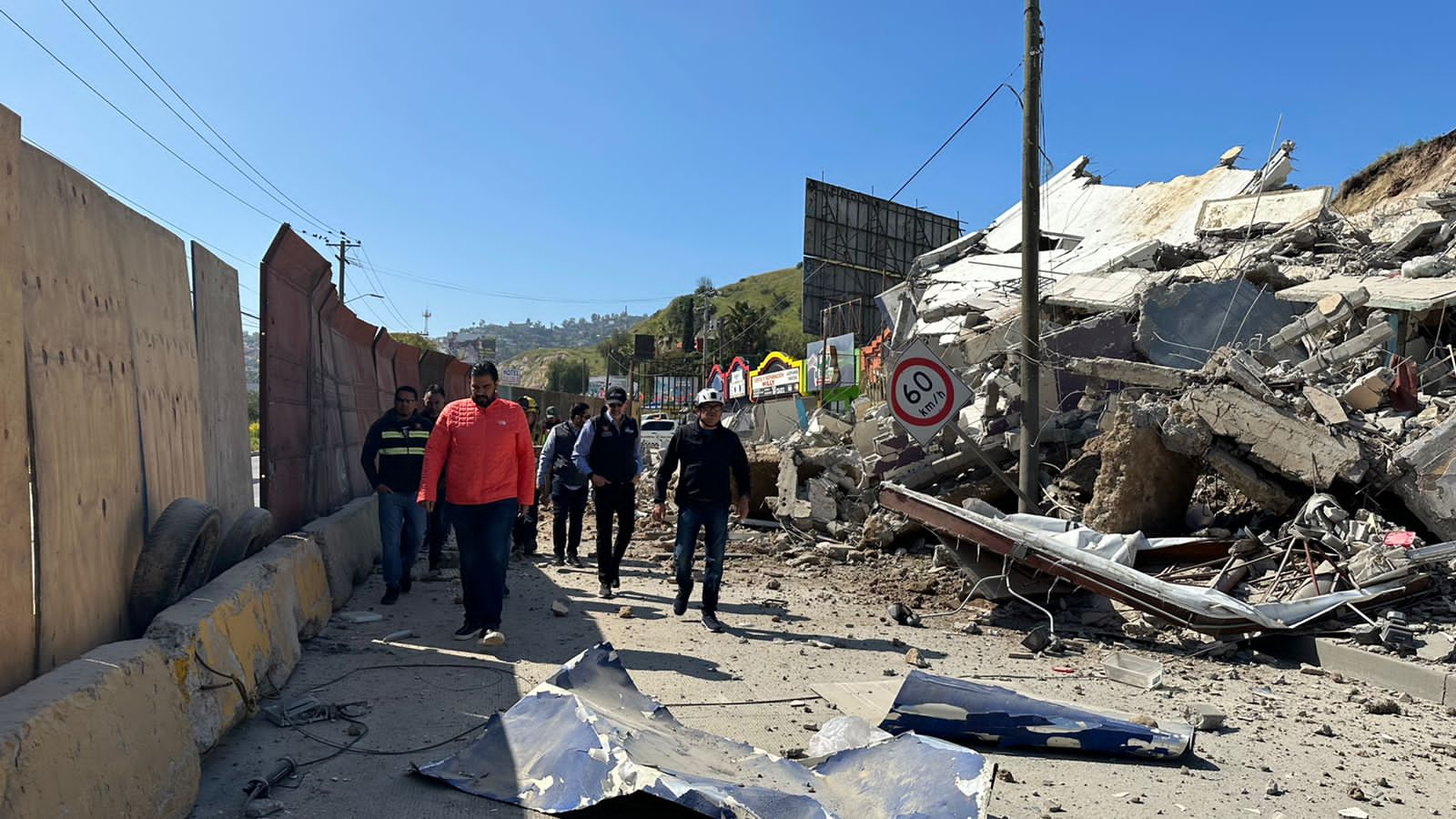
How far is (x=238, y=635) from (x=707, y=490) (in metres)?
3.67

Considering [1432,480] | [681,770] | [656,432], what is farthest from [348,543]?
[656,432]

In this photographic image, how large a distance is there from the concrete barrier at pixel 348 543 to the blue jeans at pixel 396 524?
0.35 meters

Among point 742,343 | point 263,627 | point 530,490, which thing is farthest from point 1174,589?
point 742,343

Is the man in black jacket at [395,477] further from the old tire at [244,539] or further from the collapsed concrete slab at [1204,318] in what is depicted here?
the collapsed concrete slab at [1204,318]

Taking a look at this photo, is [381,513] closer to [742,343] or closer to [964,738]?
[964,738]

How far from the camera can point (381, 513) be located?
8.09 meters

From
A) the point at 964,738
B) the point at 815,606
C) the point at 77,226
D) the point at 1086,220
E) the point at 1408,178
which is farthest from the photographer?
the point at 1408,178

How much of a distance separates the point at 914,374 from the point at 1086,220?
2007 cm

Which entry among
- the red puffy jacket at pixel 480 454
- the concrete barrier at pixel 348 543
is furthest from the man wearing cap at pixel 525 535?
the red puffy jacket at pixel 480 454

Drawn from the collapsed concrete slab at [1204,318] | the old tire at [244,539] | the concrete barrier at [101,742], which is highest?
the collapsed concrete slab at [1204,318]

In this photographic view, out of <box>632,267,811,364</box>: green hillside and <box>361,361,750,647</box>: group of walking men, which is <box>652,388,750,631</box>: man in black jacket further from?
<box>632,267,811,364</box>: green hillside

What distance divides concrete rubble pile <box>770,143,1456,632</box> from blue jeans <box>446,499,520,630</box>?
3.45m

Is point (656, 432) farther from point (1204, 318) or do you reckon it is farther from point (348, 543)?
point (348, 543)

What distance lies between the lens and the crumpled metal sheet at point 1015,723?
446 centimetres
